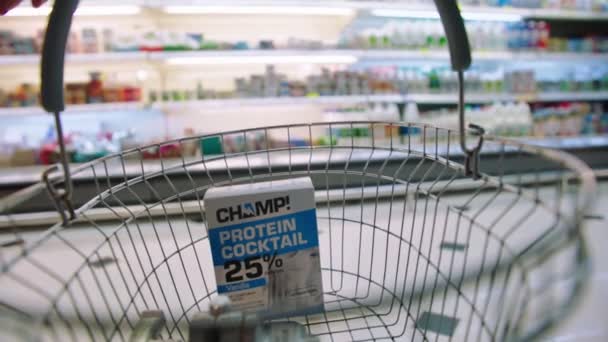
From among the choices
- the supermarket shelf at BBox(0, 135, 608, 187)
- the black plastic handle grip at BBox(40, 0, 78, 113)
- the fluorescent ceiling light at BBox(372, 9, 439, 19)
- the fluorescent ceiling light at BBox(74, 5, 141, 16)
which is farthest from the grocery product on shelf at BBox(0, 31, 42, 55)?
the black plastic handle grip at BBox(40, 0, 78, 113)

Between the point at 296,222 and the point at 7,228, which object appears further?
the point at 7,228

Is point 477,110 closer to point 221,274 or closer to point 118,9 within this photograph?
point 118,9

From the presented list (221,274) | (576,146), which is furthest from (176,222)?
(576,146)

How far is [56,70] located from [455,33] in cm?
41

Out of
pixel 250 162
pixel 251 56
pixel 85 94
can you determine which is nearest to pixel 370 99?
pixel 251 56

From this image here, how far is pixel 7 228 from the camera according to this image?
160 cm

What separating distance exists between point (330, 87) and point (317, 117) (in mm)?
302

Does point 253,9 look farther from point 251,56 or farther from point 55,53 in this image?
point 55,53

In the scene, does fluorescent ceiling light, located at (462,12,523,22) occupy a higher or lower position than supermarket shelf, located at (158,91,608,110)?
higher

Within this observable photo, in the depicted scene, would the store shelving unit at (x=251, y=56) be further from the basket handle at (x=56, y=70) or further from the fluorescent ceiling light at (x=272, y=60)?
the basket handle at (x=56, y=70)

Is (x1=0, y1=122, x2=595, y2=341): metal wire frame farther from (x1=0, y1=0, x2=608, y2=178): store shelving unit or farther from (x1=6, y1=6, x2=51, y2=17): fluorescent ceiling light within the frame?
(x1=6, y1=6, x2=51, y2=17): fluorescent ceiling light

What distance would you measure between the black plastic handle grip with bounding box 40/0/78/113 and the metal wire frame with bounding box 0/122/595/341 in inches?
3.0

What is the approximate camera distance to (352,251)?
996 mm

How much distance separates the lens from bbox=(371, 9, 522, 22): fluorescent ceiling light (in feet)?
7.13
